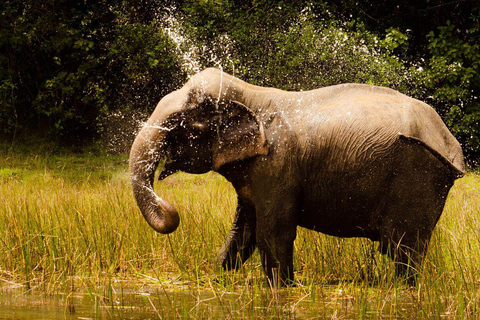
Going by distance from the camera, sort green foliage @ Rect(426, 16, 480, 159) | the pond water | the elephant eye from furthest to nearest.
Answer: green foliage @ Rect(426, 16, 480, 159) → the elephant eye → the pond water

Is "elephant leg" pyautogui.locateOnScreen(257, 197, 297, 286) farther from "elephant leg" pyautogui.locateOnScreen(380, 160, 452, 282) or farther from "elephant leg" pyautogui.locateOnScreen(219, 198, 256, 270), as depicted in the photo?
"elephant leg" pyautogui.locateOnScreen(380, 160, 452, 282)

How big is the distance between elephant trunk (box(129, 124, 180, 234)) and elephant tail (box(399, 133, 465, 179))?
1.80 m

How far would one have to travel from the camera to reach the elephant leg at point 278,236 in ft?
17.8

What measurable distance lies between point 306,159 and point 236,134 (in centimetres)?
57

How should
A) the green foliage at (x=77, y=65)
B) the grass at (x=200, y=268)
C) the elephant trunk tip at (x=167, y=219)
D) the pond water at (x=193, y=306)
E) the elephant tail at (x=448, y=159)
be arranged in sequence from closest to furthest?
the pond water at (x=193, y=306)
the grass at (x=200, y=268)
the elephant trunk tip at (x=167, y=219)
the elephant tail at (x=448, y=159)
the green foliage at (x=77, y=65)

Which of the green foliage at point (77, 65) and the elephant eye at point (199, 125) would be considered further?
the green foliage at point (77, 65)

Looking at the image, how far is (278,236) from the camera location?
5.48 metres

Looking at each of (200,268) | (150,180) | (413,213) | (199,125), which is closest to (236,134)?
(199,125)

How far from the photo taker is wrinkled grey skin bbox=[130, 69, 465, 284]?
5422 millimetres

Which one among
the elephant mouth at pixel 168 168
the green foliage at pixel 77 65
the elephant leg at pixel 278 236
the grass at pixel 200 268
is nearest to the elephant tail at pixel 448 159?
the grass at pixel 200 268

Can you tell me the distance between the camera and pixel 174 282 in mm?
5688

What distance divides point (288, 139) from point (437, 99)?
33.2 ft

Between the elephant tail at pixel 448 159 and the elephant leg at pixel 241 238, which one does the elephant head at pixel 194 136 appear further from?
the elephant tail at pixel 448 159

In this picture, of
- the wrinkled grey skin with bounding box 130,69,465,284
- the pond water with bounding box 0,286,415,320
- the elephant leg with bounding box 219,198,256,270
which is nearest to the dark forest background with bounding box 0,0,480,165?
the elephant leg with bounding box 219,198,256,270
